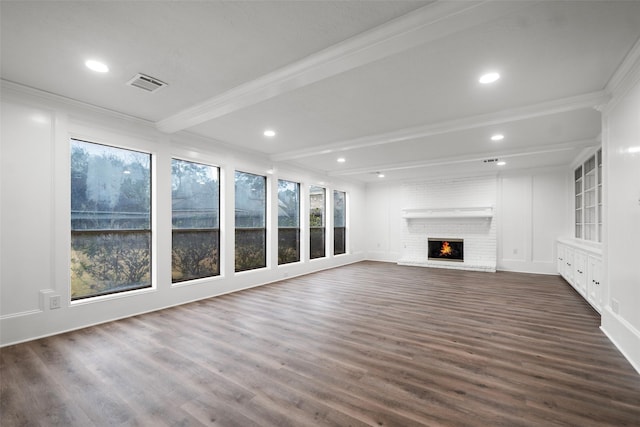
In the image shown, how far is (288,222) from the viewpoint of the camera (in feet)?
22.2

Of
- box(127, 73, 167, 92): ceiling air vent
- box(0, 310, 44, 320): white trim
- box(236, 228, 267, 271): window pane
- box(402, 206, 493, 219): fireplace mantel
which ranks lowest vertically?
box(0, 310, 44, 320): white trim

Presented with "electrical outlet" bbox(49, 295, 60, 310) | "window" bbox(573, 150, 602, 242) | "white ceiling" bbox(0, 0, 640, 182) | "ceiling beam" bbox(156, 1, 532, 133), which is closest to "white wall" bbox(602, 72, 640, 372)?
"white ceiling" bbox(0, 0, 640, 182)

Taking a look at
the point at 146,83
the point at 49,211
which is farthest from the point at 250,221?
the point at 146,83

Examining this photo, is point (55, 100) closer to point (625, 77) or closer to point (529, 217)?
point (625, 77)

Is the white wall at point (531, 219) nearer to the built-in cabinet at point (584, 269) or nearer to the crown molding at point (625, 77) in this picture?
the built-in cabinet at point (584, 269)

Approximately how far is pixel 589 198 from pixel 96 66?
24.9 ft

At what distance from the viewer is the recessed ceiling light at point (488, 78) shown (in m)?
2.68

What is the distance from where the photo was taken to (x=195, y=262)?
4.79 meters

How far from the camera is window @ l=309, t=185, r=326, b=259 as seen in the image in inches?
295

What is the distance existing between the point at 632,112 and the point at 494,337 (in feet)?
8.03

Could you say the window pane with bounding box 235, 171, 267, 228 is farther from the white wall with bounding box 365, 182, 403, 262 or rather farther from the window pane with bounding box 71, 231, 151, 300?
the white wall with bounding box 365, 182, 403, 262

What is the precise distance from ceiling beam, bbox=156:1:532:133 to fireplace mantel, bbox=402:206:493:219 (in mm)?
6687

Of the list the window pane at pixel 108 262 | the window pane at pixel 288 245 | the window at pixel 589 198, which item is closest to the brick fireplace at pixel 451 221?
the window at pixel 589 198

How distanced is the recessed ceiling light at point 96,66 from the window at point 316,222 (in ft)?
16.9
